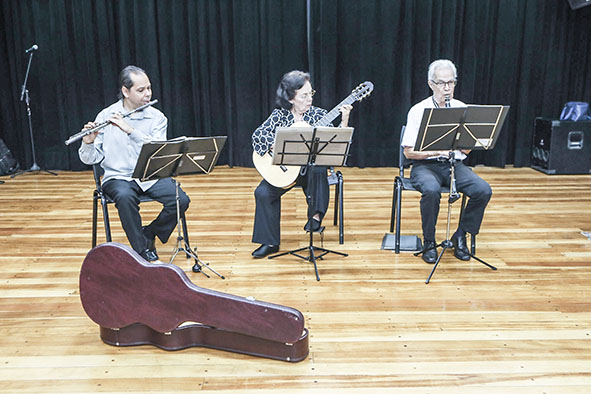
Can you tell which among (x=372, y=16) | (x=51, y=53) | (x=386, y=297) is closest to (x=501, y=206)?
(x=386, y=297)

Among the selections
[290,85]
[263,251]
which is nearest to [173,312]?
[263,251]

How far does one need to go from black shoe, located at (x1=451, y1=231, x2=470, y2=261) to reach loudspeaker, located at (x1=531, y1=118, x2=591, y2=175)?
296 centimetres

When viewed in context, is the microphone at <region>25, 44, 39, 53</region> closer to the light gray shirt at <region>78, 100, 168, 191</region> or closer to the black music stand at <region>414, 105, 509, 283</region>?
the light gray shirt at <region>78, 100, 168, 191</region>

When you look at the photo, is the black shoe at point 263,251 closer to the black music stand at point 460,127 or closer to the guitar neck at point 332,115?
the guitar neck at point 332,115

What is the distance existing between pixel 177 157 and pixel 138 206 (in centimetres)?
54

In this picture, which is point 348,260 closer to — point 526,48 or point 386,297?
point 386,297

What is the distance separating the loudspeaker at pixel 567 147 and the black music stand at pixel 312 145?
146 inches

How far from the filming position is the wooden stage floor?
2.09 meters

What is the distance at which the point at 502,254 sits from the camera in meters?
3.43

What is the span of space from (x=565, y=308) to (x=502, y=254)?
775mm

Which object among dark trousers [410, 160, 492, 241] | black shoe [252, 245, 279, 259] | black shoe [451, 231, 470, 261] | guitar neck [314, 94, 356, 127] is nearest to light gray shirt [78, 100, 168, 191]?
black shoe [252, 245, 279, 259]

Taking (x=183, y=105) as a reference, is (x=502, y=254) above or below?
below

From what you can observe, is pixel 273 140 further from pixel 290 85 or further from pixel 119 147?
pixel 119 147

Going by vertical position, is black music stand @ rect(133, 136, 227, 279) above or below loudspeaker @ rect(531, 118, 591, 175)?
above
